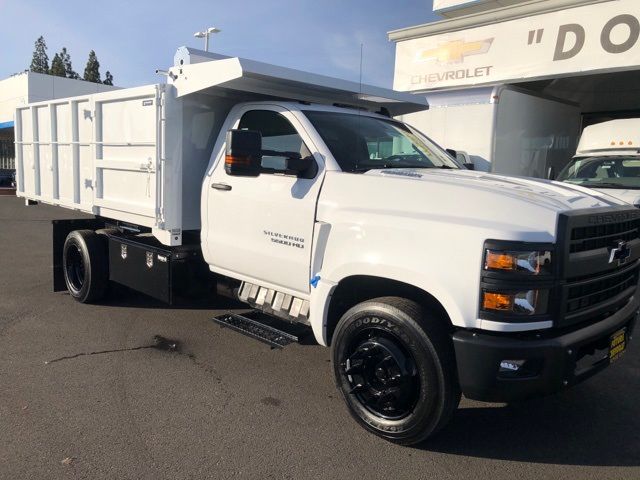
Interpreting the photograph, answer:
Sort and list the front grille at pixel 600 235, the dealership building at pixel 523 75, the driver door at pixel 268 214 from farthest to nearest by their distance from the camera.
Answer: the dealership building at pixel 523 75, the driver door at pixel 268 214, the front grille at pixel 600 235

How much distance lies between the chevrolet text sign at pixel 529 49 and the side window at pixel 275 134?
357 inches

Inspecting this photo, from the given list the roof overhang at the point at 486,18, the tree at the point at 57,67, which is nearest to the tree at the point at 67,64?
the tree at the point at 57,67

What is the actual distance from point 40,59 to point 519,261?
86653 mm

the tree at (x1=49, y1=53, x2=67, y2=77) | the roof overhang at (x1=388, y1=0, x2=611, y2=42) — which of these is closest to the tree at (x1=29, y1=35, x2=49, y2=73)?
the tree at (x1=49, y1=53, x2=67, y2=77)

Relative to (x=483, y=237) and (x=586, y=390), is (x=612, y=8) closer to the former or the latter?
(x=586, y=390)

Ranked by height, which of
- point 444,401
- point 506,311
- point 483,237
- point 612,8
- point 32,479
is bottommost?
point 32,479

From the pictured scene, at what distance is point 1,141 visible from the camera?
3478 cm

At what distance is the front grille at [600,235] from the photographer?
308 cm

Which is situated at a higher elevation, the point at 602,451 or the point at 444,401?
the point at 444,401

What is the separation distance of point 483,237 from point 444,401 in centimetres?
97

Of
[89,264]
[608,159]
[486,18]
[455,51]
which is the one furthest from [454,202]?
[455,51]

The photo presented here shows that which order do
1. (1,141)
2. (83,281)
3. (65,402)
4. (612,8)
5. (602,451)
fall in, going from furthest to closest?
(1,141)
(612,8)
(83,281)
(65,402)
(602,451)

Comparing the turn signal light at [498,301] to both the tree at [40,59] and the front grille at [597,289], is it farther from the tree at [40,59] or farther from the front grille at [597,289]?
the tree at [40,59]

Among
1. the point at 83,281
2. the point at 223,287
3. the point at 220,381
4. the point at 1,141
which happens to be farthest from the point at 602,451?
the point at 1,141
